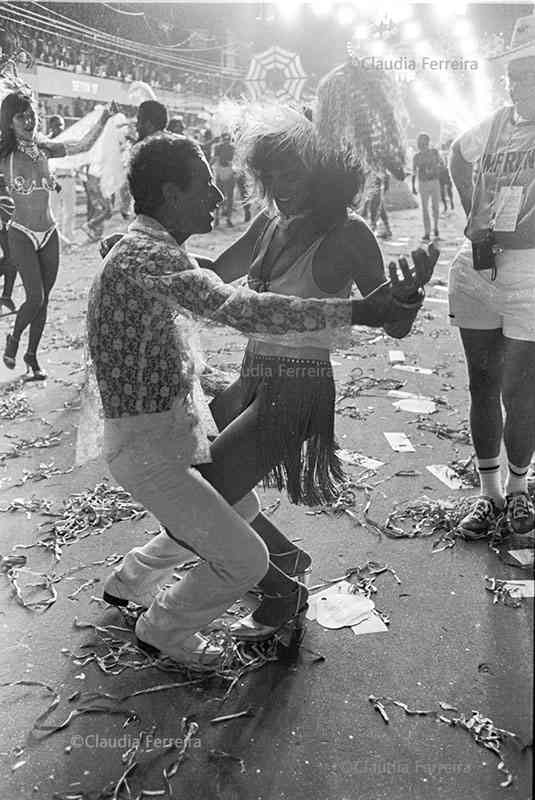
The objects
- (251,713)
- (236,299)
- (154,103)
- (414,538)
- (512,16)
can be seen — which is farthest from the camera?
(154,103)

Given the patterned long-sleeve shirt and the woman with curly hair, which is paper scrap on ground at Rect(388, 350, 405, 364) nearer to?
the woman with curly hair

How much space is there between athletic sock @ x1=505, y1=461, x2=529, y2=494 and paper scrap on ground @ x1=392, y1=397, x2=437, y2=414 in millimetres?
1556

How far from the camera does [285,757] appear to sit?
1838 mm

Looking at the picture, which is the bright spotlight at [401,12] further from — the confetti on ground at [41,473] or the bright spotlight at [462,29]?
the confetti on ground at [41,473]

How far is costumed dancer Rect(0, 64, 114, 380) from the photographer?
459 cm

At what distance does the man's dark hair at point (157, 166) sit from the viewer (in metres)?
1.78

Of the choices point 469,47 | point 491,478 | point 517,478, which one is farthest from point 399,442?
point 469,47

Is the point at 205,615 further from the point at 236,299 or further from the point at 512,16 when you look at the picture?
the point at 512,16

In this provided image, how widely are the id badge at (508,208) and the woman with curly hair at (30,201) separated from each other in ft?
10.7

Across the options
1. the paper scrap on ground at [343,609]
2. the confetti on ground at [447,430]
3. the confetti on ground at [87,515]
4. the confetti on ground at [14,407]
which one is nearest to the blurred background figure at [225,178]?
the confetti on ground at [14,407]

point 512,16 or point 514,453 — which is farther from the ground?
point 512,16

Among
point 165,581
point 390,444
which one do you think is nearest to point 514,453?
point 390,444

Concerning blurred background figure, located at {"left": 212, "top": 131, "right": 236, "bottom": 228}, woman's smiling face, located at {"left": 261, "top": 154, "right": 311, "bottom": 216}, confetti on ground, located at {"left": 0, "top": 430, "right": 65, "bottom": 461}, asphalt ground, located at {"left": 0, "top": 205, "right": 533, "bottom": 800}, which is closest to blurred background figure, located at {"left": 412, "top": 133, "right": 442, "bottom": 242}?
blurred background figure, located at {"left": 212, "top": 131, "right": 236, "bottom": 228}

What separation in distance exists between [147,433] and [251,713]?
2.74 ft
